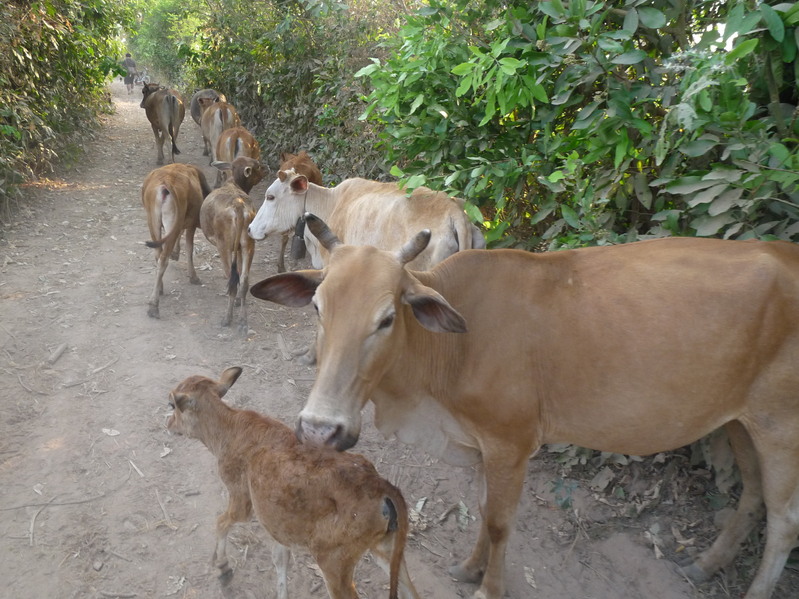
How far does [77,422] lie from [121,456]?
2.13ft

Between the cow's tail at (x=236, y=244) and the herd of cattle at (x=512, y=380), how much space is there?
3.27m

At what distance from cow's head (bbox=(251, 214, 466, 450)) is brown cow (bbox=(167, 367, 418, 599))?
1.14ft

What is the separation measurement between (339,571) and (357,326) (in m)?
1.27

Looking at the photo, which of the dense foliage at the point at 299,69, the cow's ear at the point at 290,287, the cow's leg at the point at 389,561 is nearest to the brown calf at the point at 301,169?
the dense foliage at the point at 299,69

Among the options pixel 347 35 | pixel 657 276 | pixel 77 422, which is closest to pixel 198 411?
pixel 77 422

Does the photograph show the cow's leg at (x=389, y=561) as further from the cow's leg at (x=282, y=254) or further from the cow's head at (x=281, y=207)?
the cow's leg at (x=282, y=254)

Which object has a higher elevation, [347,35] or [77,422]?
[347,35]

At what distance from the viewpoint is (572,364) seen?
3.17 m

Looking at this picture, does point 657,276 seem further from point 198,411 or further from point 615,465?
point 198,411

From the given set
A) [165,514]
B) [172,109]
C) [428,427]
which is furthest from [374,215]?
[172,109]

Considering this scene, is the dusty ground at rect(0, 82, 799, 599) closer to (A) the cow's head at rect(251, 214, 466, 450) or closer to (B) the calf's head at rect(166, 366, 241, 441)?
(B) the calf's head at rect(166, 366, 241, 441)

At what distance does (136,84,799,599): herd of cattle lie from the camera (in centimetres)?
297

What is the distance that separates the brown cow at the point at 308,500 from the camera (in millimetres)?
2977

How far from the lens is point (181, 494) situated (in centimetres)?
429
